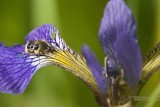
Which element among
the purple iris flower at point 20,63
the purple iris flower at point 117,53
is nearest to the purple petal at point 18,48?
the purple iris flower at point 20,63

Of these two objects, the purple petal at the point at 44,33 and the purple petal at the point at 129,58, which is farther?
the purple petal at the point at 44,33

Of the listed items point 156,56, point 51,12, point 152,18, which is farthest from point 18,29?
point 156,56

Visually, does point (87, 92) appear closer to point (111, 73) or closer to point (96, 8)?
point (96, 8)

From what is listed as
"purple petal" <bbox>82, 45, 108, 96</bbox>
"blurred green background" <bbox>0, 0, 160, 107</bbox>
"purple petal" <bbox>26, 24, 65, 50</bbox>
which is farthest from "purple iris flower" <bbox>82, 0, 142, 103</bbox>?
"blurred green background" <bbox>0, 0, 160, 107</bbox>

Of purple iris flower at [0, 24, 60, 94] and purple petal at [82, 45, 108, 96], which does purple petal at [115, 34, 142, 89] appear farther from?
purple iris flower at [0, 24, 60, 94]

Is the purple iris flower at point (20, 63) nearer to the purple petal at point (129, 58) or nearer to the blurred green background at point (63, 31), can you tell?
the purple petal at point (129, 58)

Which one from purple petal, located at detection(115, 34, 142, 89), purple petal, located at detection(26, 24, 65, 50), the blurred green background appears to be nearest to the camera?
purple petal, located at detection(115, 34, 142, 89)
